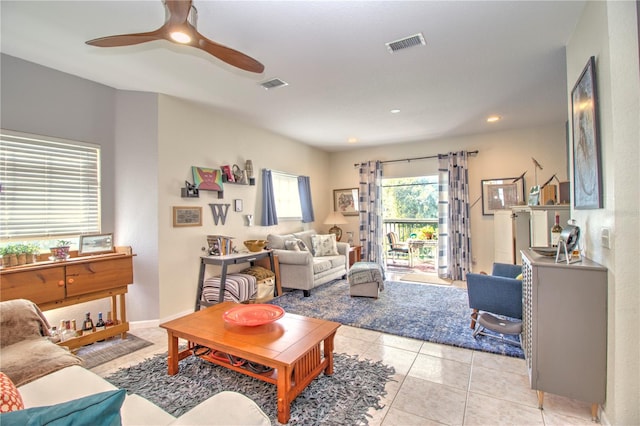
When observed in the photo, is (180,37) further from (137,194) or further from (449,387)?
(449,387)

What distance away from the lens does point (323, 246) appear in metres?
5.36

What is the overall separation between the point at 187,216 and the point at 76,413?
3.17 m

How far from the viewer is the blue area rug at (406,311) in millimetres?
2838

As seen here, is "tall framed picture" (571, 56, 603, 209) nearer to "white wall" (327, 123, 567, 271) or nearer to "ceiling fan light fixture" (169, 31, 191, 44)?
"ceiling fan light fixture" (169, 31, 191, 44)

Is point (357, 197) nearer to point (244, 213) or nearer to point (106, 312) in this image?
point (244, 213)

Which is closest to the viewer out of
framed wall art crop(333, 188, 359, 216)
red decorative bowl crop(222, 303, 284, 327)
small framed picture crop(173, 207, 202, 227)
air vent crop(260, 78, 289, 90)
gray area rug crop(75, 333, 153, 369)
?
red decorative bowl crop(222, 303, 284, 327)

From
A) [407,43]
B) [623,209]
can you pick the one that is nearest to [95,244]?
[407,43]

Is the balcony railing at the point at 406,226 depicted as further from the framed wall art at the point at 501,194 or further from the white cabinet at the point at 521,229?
the white cabinet at the point at 521,229

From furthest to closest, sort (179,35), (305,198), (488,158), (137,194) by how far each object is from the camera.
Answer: (305,198) → (488,158) → (137,194) → (179,35)

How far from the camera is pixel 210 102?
11.9 feet

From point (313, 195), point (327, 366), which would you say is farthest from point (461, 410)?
point (313, 195)

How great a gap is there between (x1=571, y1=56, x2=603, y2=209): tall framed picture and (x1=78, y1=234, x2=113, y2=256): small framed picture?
4.08 meters

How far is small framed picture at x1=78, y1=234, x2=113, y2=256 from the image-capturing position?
2859 mm

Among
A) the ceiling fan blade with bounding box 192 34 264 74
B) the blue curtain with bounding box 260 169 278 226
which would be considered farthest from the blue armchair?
the blue curtain with bounding box 260 169 278 226
